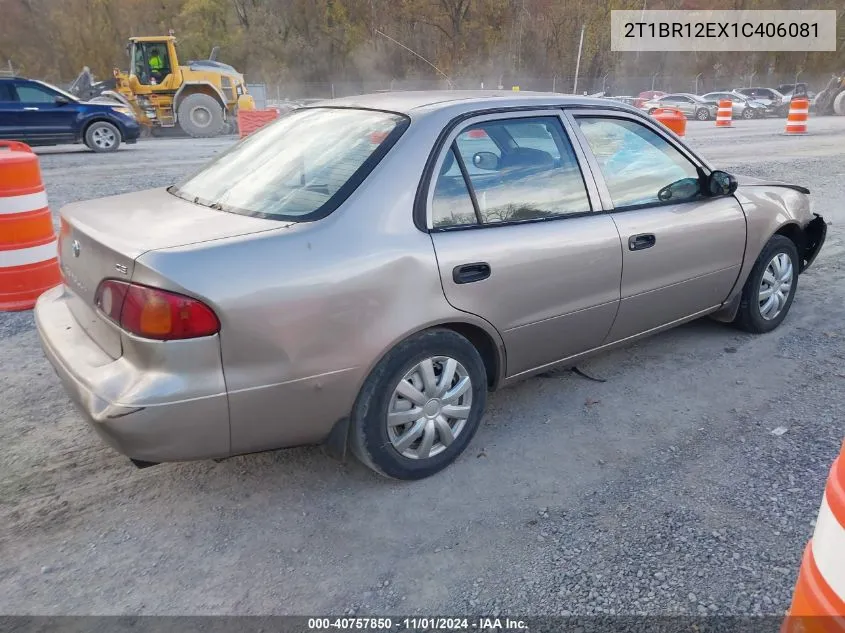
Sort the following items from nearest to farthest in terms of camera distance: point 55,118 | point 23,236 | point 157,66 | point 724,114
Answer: point 23,236, point 55,118, point 157,66, point 724,114

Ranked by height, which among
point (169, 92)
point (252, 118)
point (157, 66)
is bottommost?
point (252, 118)

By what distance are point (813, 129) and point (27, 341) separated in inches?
980

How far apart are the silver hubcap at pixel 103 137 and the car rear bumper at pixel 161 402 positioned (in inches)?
611

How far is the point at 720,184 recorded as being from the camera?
4.01 m

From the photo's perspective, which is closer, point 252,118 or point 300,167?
point 300,167

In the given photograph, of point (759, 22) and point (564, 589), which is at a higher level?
point (759, 22)

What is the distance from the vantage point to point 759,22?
55562mm

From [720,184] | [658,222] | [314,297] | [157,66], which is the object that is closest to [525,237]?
[658,222]

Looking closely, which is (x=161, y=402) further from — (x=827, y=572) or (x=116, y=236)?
(x=827, y=572)

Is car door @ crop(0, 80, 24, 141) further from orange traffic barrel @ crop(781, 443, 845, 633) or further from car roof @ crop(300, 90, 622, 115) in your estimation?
orange traffic barrel @ crop(781, 443, 845, 633)

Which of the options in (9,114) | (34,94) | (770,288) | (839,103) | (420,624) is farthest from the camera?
(839,103)

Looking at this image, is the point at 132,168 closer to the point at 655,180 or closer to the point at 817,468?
the point at 655,180

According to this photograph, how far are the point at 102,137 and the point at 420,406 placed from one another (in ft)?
52.2

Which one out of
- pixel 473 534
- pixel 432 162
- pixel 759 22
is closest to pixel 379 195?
pixel 432 162
